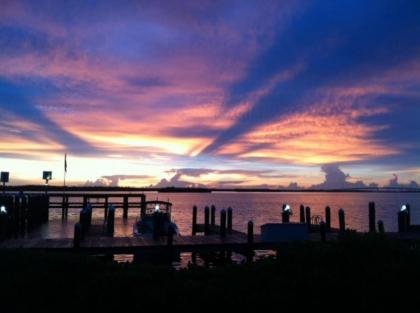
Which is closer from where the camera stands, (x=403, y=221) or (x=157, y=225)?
(x=157, y=225)

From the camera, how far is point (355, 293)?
680 centimetres

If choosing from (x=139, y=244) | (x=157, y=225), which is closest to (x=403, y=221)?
(x=157, y=225)

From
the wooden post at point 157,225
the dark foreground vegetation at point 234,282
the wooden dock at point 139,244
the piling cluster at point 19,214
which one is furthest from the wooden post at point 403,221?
the piling cluster at point 19,214

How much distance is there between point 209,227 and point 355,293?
2449 cm

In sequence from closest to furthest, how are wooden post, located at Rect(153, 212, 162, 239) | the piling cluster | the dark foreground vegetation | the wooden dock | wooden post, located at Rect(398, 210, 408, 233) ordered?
the dark foreground vegetation, the wooden dock, wooden post, located at Rect(153, 212, 162, 239), the piling cluster, wooden post, located at Rect(398, 210, 408, 233)

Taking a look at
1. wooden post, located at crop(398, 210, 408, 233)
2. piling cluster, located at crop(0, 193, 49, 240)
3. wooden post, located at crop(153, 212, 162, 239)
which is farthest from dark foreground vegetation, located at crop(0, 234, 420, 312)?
wooden post, located at crop(398, 210, 408, 233)

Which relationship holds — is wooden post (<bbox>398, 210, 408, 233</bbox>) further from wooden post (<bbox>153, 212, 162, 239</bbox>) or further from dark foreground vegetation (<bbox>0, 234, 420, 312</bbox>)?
dark foreground vegetation (<bbox>0, 234, 420, 312</bbox>)

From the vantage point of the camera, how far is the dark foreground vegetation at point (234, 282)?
21.7 feet

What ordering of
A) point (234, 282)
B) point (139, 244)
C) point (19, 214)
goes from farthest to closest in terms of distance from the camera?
point (19, 214) < point (139, 244) < point (234, 282)

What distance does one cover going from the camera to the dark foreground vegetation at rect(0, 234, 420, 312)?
6.62 metres

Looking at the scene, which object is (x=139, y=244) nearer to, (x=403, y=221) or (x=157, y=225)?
(x=157, y=225)

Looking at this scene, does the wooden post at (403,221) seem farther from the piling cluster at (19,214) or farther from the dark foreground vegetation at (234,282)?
the piling cluster at (19,214)

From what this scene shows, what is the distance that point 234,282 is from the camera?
7246 millimetres

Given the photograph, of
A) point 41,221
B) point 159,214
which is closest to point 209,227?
point 159,214
